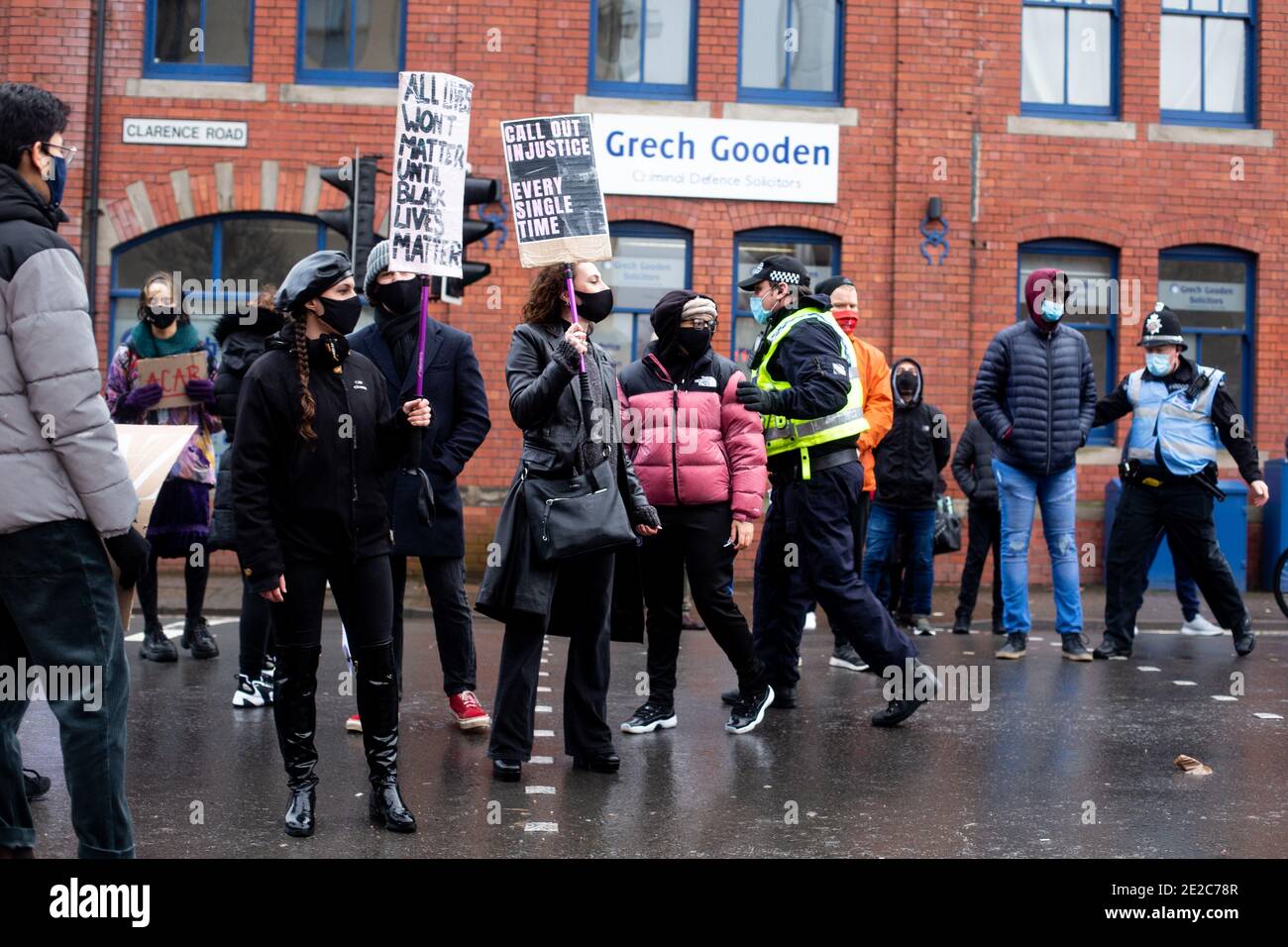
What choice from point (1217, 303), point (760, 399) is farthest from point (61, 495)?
point (1217, 303)

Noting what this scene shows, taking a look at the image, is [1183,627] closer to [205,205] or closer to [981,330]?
[981,330]

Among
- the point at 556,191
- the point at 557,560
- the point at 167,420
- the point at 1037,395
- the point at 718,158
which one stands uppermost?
the point at 718,158

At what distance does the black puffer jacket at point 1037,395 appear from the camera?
998 cm

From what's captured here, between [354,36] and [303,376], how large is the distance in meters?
11.4

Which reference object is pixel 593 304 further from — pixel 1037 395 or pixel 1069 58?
pixel 1069 58

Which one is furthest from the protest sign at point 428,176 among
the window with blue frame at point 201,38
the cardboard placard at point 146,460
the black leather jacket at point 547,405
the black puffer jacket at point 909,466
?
the window with blue frame at point 201,38

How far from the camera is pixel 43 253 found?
4176 mm

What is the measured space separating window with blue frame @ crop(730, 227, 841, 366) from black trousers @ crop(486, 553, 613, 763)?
31.0ft

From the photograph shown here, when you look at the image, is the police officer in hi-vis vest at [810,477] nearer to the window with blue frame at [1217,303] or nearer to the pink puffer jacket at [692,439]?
the pink puffer jacket at [692,439]

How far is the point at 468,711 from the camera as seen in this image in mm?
7422

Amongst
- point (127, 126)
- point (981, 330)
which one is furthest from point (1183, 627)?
point (127, 126)

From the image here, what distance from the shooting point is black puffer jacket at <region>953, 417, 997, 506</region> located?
1193cm

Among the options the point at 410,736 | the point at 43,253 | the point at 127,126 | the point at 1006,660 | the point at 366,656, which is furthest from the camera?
the point at 127,126
